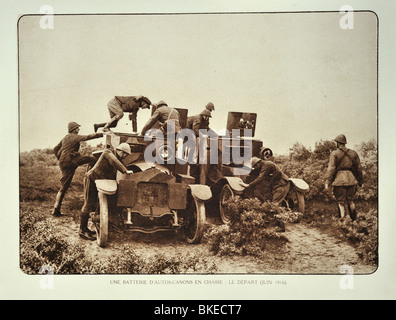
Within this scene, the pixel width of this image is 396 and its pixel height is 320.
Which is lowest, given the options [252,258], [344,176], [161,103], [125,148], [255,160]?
[252,258]

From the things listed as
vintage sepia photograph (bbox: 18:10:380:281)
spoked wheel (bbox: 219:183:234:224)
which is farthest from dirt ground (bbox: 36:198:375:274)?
spoked wheel (bbox: 219:183:234:224)

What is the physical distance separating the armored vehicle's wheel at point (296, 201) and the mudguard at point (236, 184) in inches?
22.5

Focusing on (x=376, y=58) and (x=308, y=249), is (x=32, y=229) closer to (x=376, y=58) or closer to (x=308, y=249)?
(x=308, y=249)

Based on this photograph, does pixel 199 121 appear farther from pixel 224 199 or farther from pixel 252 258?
pixel 252 258

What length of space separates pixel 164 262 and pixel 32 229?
156 centimetres

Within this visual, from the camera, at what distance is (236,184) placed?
179 inches

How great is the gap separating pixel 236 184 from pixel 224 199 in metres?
0.23

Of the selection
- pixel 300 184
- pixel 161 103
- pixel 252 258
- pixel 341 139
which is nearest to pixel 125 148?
pixel 161 103

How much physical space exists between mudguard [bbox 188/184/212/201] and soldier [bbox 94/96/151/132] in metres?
1.04

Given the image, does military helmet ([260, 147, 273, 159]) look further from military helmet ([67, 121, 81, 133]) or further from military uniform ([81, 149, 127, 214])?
military helmet ([67, 121, 81, 133])

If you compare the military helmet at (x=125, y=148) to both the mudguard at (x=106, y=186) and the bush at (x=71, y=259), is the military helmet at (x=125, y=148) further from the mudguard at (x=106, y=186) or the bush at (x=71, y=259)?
the bush at (x=71, y=259)

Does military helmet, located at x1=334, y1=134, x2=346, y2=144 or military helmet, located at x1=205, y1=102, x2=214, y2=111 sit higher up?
military helmet, located at x1=205, y1=102, x2=214, y2=111

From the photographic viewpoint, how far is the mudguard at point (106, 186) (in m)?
4.34

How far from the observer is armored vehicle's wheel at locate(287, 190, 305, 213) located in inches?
181
